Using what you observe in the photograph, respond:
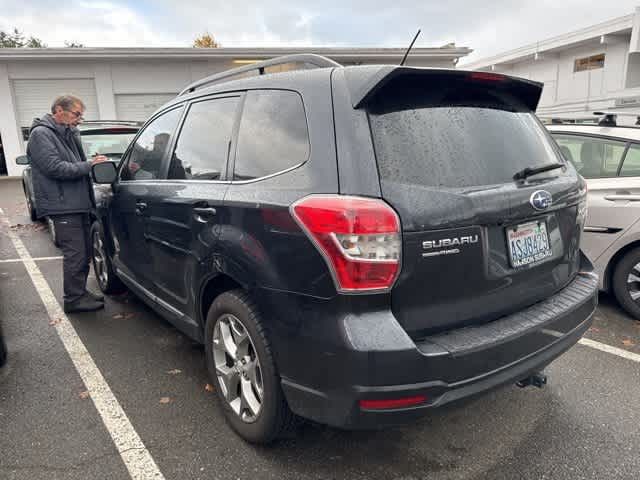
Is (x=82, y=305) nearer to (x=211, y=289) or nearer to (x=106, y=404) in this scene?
(x=106, y=404)

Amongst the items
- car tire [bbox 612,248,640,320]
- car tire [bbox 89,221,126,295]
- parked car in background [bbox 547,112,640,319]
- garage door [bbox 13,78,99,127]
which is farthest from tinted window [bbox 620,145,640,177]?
garage door [bbox 13,78,99,127]

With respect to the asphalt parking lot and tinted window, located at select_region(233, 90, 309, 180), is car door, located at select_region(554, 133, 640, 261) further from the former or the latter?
tinted window, located at select_region(233, 90, 309, 180)

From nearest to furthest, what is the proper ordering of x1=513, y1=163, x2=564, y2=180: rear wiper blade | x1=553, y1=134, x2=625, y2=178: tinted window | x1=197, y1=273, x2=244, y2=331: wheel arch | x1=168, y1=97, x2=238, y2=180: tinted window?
x1=513, y1=163, x2=564, y2=180: rear wiper blade < x1=197, y1=273, x2=244, y2=331: wheel arch < x1=168, y1=97, x2=238, y2=180: tinted window < x1=553, y1=134, x2=625, y2=178: tinted window

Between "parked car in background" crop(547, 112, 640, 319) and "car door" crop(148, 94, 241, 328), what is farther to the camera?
"parked car in background" crop(547, 112, 640, 319)

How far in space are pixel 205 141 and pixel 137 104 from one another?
16.4m

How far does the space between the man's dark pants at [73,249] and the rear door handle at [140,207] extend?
118 cm

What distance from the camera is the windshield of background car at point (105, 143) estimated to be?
6746 mm

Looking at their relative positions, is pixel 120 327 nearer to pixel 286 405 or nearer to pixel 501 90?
pixel 286 405

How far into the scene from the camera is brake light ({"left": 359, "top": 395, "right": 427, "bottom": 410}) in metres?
1.82

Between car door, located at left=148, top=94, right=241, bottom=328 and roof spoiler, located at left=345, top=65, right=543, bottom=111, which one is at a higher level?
roof spoiler, located at left=345, top=65, right=543, bottom=111

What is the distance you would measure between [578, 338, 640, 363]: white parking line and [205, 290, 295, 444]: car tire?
2576 mm

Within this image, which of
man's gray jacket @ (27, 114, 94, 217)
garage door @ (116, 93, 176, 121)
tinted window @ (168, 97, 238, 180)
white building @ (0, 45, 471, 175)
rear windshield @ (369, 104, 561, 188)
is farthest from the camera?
garage door @ (116, 93, 176, 121)

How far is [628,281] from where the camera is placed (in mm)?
4090

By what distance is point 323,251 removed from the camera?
1.84 meters
